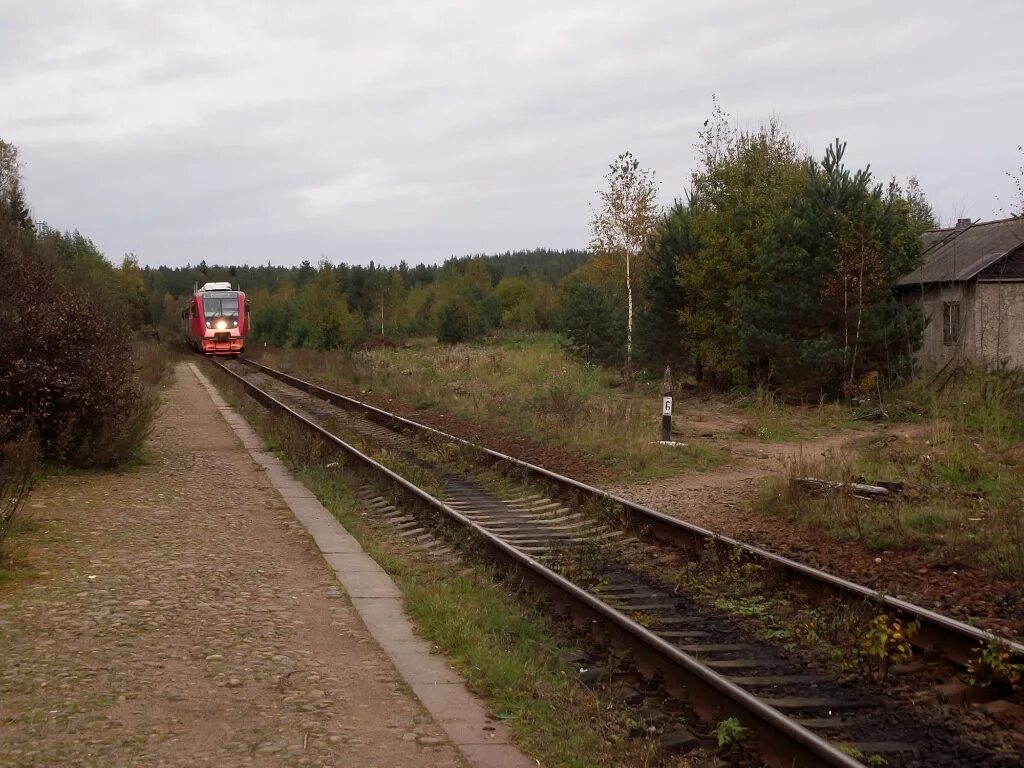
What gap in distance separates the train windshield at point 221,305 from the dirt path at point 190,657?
40153mm

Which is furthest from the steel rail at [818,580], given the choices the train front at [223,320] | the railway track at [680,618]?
the train front at [223,320]

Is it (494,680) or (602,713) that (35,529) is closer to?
(494,680)

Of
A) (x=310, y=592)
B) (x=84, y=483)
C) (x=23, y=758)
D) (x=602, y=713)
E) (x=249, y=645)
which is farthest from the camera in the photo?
(x=84, y=483)

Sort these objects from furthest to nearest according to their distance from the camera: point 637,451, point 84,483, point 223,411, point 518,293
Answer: point 518,293 < point 223,411 < point 637,451 < point 84,483

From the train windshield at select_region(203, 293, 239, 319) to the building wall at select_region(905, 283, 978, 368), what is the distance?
108 ft

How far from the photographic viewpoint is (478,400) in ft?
82.0

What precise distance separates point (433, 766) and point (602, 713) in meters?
1.21

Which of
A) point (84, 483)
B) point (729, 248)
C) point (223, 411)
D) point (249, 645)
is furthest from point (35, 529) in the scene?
point (729, 248)

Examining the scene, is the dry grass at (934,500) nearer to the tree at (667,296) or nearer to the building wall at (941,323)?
the building wall at (941,323)

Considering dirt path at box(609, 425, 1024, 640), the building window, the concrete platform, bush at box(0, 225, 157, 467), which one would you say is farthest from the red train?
the concrete platform

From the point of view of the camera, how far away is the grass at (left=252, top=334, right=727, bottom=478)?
15.3 meters

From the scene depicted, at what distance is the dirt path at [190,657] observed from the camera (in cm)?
475

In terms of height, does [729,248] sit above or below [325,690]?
above

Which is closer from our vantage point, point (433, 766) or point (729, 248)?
point (433, 766)
